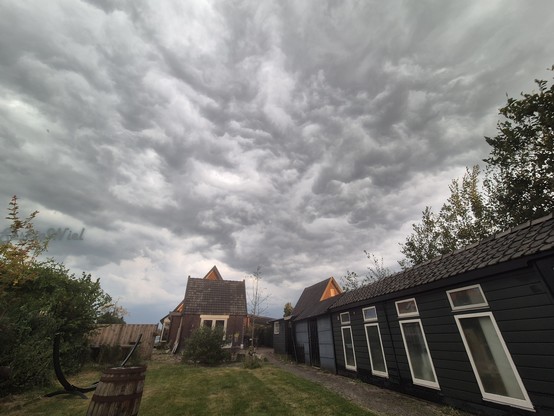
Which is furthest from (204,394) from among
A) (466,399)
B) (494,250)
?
(494,250)

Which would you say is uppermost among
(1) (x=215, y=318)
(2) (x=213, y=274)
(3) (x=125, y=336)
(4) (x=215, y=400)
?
(2) (x=213, y=274)

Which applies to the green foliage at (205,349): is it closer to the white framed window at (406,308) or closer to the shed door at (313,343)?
the shed door at (313,343)

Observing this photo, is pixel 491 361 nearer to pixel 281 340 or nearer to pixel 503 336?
pixel 503 336

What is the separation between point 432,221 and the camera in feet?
76.1

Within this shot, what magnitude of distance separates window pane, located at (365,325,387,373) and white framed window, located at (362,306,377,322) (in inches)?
11.7

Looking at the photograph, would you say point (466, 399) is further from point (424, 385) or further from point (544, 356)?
point (544, 356)

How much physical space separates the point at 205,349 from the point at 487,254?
15782mm

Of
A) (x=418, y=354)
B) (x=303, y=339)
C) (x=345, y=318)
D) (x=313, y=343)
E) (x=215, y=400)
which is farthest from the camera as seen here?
(x=303, y=339)

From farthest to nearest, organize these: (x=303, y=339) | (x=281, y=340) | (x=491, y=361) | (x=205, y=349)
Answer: (x=281, y=340) < (x=303, y=339) < (x=205, y=349) < (x=491, y=361)

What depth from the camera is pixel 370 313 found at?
10391 millimetres

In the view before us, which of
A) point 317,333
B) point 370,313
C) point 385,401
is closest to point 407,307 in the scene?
point 370,313

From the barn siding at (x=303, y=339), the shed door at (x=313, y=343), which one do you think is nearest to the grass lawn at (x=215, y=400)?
the shed door at (x=313, y=343)

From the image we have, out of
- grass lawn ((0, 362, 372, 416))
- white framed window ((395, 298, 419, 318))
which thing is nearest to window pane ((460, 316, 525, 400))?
white framed window ((395, 298, 419, 318))

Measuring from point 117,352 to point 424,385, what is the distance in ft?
53.1
